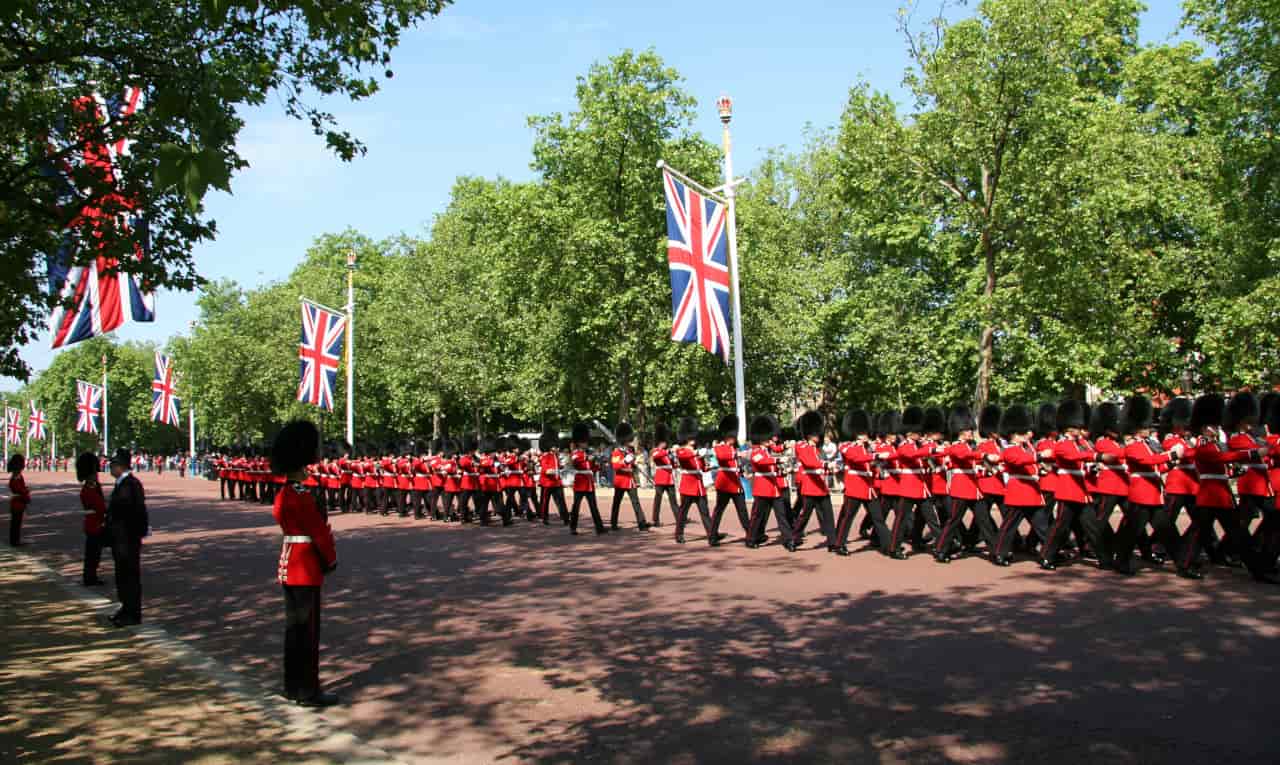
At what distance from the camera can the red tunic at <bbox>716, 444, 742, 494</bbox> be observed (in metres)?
14.2

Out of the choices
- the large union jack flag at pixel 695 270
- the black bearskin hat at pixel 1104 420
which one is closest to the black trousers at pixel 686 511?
the large union jack flag at pixel 695 270

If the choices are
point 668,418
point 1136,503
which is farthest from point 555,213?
point 1136,503

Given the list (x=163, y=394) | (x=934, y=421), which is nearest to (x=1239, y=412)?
(x=934, y=421)

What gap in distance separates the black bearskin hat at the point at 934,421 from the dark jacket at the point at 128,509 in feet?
31.3

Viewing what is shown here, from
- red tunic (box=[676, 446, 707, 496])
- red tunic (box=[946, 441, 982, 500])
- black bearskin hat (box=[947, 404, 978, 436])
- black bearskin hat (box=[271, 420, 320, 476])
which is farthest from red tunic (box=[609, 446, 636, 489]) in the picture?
black bearskin hat (box=[271, 420, 320, 476])

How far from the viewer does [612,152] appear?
1249 inches

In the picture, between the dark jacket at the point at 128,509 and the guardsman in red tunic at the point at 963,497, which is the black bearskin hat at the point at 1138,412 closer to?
the guardsman in red tunic at the point at 963,497

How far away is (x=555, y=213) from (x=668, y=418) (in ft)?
53.9

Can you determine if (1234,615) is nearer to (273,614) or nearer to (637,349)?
(273,614)

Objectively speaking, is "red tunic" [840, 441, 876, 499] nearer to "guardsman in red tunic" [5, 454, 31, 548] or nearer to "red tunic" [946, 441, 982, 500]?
"red tunic" [946, 441, 982, 500]

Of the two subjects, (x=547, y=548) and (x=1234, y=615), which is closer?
(x=1234, y=615)

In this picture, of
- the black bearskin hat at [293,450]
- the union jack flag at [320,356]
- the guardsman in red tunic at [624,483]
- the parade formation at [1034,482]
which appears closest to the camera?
the black bearskin hat at [293,450]

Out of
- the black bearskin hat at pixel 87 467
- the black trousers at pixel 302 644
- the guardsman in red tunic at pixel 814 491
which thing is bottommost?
the black trousers at pixel 302 644

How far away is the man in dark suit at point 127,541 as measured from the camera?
31.4 ft
